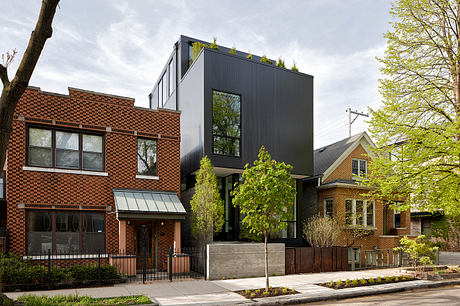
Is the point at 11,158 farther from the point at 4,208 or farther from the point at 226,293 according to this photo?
the point at 226,293

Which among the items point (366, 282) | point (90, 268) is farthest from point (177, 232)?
point (366, 282)

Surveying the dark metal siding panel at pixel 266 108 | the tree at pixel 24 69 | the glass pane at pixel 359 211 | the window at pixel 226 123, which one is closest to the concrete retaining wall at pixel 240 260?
the dark metal siding panel at pixel 266 108

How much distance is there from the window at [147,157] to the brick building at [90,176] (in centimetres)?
4

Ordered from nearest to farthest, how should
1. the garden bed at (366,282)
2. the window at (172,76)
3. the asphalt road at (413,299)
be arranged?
the asphalt road at (413,299) → the garden bed at (366,282) → the window at (172,76)

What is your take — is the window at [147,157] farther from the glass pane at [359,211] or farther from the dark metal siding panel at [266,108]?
the glass pane at [359,211]

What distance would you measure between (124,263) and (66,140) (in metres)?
5.63

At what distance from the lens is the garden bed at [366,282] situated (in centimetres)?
1280

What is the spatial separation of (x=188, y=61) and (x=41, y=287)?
14528 millimetres

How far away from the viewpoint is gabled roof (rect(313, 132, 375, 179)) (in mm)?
22369

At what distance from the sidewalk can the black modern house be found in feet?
16.7

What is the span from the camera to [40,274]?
12.2 metres

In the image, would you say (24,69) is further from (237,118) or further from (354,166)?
(354,166)

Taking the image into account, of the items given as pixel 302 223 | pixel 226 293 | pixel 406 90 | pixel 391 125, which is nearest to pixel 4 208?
pixel 226 293

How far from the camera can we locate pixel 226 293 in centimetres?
1181
